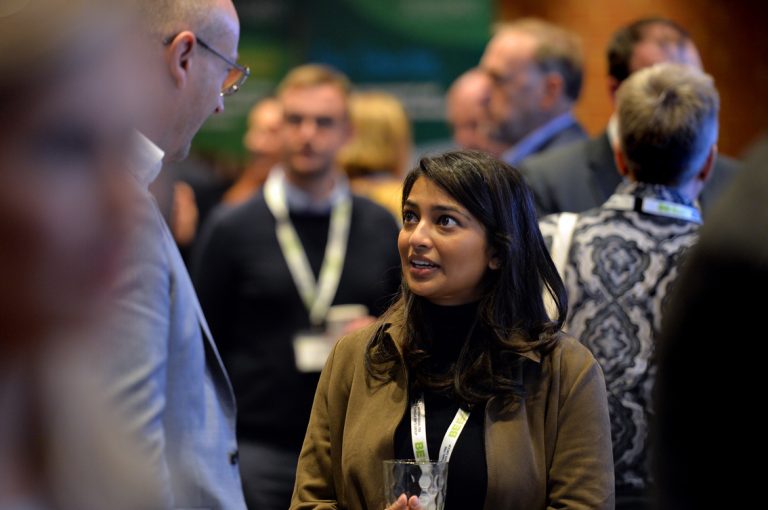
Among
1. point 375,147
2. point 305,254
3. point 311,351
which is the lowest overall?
point 311,351

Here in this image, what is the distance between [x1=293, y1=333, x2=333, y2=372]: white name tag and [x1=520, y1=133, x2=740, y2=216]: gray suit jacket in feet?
3.69

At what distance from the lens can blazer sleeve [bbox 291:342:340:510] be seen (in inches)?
103

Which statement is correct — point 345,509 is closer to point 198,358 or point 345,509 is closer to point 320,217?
point 198,358

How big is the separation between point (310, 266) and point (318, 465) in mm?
2332

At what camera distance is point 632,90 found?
3.34m

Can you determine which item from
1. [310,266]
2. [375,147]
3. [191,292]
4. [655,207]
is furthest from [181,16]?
[375,147]

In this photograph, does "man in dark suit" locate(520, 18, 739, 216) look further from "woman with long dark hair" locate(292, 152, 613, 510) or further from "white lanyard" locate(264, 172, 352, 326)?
"woman with long dark hair" locate(292, 152, 613, 510)

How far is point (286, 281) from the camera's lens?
4.84m

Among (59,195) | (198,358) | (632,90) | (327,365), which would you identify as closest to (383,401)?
(327,365)

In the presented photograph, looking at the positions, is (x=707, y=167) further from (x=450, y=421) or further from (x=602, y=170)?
(x=450, y=421)

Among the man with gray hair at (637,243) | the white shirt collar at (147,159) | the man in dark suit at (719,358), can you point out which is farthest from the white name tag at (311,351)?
the man in dark suit at (719,358)

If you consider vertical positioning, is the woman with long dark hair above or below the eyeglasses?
below

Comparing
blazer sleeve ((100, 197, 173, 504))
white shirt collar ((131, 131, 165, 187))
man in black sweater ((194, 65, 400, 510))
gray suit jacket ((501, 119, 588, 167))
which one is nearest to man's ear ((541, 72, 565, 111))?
gray suit jacket ((501, 119, 588, 167))

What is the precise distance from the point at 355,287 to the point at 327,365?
2222mm
